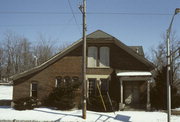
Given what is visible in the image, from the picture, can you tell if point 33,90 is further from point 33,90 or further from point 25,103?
point 25,103

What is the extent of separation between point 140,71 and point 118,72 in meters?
2.43

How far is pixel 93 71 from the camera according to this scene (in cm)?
2542

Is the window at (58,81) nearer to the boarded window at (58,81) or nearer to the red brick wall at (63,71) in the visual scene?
the boarded window at (58,81)

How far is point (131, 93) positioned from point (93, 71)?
4.95 m

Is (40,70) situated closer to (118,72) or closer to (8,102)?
(8,102)

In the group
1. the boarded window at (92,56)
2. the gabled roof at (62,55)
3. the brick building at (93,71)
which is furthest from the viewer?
the boarded window at (92,56)

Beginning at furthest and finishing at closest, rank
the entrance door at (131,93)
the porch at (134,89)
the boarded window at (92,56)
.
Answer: the boarded window at (92,56), the entrance door at (131,93), the porch at (134,89)

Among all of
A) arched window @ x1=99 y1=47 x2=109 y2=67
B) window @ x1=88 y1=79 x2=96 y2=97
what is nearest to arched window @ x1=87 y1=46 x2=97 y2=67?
arched window @ x1=99 y1=47 x2=109 y2=67

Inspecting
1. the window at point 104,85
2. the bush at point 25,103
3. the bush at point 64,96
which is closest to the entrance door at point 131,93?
the window at point 104,85

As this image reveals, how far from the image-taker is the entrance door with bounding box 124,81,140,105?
25.1 meters

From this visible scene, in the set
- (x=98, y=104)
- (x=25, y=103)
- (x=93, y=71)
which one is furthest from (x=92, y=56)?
(x=25, y=103)

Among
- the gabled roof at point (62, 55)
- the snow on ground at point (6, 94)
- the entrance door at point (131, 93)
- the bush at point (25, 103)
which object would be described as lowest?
the snow on ground at point (6, 94)

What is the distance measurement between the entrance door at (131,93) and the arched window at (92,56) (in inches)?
170

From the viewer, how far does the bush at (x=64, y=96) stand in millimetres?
22922
